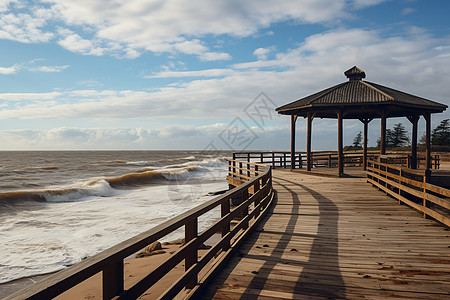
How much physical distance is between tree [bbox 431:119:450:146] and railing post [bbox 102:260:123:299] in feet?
149

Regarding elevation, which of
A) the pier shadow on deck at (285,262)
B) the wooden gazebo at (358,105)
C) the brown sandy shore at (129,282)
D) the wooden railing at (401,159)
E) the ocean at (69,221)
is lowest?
the ocean at (69,221)

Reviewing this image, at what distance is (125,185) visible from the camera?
29.6 meters

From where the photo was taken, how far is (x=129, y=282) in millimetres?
6762

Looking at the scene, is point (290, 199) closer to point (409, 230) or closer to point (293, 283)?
point (409, 230)

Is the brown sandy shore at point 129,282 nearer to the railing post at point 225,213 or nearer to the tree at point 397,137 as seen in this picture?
the railing post at point 225,213

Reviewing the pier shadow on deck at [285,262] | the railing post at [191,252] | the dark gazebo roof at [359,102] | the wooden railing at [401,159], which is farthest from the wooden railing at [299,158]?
the railing post at [191,252]

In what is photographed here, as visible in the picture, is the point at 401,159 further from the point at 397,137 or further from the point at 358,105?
the point at 397,137

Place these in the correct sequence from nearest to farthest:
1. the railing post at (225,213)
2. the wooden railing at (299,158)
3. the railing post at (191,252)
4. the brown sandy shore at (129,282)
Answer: the railing post at (191,252), the railing post at (225,213), the brown sandy shore at (129,282), the wooden railing at (299,158)

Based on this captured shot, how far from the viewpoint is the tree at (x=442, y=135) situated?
39.0m

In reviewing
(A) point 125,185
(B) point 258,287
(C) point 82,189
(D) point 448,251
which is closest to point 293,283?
(B) point 258,287

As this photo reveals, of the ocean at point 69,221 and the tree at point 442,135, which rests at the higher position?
the tree at point 442,135

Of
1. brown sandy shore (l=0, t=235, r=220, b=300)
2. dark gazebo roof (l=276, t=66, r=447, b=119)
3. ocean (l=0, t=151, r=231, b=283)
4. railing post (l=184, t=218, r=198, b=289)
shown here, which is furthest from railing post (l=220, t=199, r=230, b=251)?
dark gazebo roof (l=276, t=66, r=447, b=119)

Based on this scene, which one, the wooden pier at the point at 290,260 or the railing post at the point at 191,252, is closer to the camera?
the wooden pier at the point at 290,260

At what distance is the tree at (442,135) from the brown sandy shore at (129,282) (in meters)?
41.1
